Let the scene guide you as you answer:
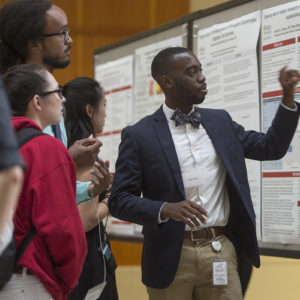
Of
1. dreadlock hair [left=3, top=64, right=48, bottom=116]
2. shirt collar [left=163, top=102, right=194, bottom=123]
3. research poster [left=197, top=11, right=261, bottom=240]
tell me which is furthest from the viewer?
research poster [left=197, top=11, right=261, bottom=240]

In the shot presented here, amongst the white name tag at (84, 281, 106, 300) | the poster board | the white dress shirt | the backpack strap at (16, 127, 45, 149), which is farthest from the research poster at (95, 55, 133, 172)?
the backpack strap at (16, 127, 45, 149)

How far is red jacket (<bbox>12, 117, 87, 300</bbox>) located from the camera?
175 cm

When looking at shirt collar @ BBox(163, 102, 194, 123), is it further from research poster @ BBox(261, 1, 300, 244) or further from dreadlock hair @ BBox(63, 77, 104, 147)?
research poster @ BBox(261, 1, 300, 244)

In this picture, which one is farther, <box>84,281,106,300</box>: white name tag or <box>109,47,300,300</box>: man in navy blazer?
<box>84,281,106,300</box>: white name tag

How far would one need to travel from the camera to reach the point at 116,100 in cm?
456

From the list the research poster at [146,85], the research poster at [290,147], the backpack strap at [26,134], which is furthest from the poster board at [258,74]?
Result: the backpack strap at [26,134]

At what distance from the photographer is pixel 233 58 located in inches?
134

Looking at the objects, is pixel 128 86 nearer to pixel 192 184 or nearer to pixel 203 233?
pixel 192 184

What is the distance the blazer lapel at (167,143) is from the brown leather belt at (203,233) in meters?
0.17

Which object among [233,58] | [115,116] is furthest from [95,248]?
[115,116]

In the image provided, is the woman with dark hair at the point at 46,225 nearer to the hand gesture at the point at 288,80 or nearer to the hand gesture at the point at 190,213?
the hand gesture at the point at 190,213

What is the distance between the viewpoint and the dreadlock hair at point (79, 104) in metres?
2.78

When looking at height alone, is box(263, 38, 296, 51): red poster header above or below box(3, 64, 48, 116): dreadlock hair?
above

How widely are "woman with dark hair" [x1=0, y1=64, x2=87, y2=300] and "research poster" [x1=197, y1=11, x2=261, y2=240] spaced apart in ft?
5.25
